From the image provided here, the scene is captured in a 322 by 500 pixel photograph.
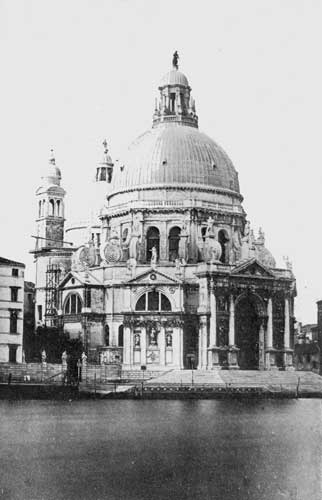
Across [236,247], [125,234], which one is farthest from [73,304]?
[236,247]

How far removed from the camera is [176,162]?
8519cm

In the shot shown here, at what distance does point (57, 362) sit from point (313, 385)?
20813mm

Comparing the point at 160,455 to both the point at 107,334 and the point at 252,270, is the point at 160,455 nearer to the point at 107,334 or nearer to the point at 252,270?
the point at 252,270

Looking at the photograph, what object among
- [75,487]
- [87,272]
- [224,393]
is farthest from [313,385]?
[75,487]

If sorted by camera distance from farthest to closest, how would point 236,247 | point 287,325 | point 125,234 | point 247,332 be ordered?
point 125,234
point 236,247
point 287,325
point 247,332

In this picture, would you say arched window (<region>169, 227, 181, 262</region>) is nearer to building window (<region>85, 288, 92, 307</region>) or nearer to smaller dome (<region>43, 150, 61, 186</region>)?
building window (<region>85, 288, 92, 307</region>)

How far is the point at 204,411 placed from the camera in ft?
158

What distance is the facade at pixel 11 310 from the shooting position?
7081 centimetres

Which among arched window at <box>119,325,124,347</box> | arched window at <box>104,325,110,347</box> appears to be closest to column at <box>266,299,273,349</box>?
arched window at <box>119,325,124,347</box>

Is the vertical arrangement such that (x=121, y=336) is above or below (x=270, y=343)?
above

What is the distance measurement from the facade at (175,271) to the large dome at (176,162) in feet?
0.36

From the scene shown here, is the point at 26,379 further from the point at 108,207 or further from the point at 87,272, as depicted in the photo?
the point at 108,207

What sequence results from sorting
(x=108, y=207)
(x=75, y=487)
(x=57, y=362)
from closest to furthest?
(x=75, y=487) < (x=57, y=362) < (x=108, y=207)

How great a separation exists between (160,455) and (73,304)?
53745 mm
